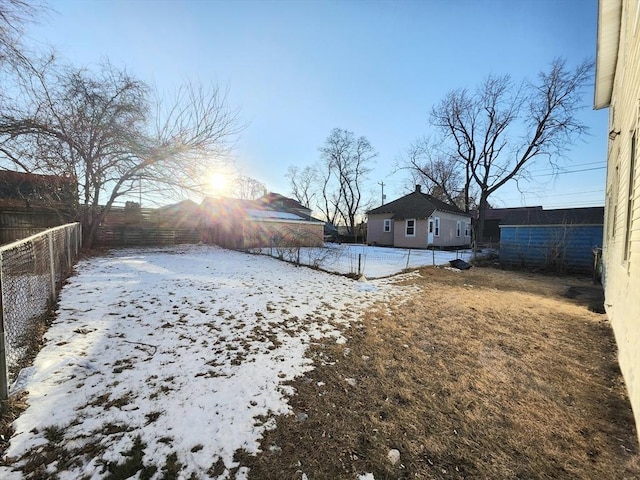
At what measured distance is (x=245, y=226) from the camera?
17.6 m

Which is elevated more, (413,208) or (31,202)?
(413,208)

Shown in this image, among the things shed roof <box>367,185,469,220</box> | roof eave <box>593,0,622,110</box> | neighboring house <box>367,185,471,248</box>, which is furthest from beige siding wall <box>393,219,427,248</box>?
roof eave <box>593,0,622,110</box>

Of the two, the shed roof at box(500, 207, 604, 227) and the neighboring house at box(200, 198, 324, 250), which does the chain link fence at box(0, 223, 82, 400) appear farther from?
the shed roof at box(500, 207, 604, 227)

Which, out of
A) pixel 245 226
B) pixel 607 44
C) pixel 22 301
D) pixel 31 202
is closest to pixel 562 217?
pixel 607 44

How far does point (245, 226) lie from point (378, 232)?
12633 millimetres

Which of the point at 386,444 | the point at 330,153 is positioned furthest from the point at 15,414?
the point at 330,153

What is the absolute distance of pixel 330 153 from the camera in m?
37.9

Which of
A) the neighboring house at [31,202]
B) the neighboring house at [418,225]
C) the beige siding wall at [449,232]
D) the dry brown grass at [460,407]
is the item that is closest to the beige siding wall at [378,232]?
the neighboring house at [418,225]

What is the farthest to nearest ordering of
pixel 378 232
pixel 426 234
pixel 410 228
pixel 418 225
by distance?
1. pixel 378 232
2. pixel 410 228
3. pixel 418 225
4. pixel 426 234

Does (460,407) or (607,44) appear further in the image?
(607,44)

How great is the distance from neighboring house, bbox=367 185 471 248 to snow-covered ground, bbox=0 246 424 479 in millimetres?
16904

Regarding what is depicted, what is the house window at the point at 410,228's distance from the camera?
2191 centimetres

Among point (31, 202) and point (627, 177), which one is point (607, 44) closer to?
point (627, 177)

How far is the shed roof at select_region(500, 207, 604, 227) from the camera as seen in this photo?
12.7m
